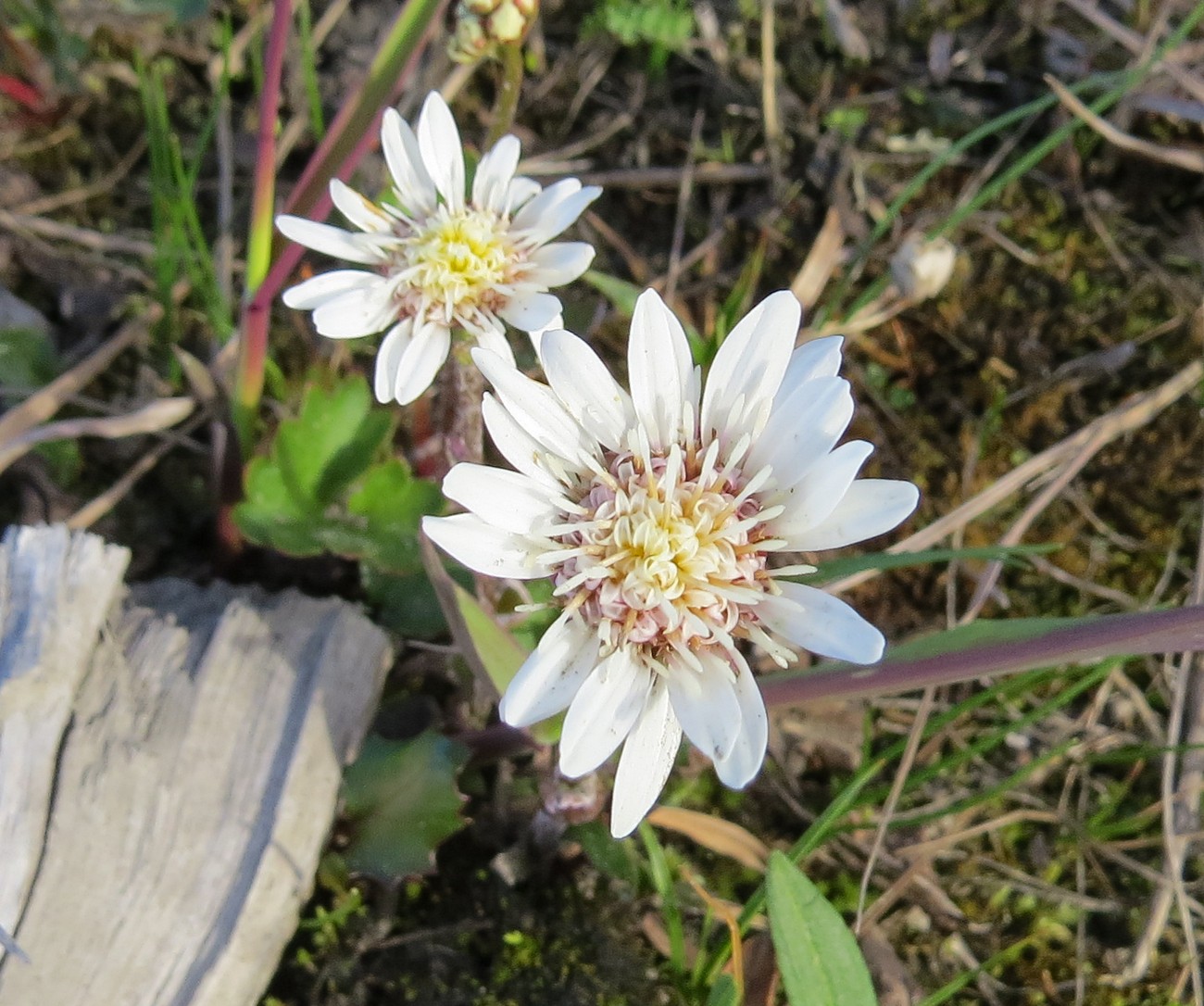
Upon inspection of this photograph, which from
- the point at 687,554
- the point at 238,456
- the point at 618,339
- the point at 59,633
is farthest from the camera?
the point at 618,339

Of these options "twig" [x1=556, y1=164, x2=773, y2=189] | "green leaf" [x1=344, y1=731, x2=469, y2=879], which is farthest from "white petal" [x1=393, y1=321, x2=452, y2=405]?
"twig" [x1=556, y1=164, x2=773, y2=189]

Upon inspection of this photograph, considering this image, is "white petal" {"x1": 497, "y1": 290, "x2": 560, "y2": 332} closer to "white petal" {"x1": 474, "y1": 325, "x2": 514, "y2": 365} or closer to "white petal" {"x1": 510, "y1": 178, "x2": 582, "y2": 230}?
"white petal" {"x1": 474, "y1": 325, "x2": 514, "y2": 365}

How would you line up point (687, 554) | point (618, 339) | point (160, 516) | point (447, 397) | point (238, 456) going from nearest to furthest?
point (687, 554), point (447, 397), point (238, 456), point (160, 516), point (618, 339)

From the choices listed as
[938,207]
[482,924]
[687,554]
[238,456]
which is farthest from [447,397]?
[938,207]

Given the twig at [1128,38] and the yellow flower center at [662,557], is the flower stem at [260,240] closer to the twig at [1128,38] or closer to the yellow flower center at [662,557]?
the yellow flower center at [662,557]

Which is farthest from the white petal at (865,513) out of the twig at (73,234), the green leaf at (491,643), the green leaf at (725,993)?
the twig at (73,234)

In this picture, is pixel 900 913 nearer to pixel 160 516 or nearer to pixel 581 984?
pixel 581 984

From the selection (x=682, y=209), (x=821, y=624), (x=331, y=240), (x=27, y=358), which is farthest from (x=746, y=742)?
(x=27, y=358)
